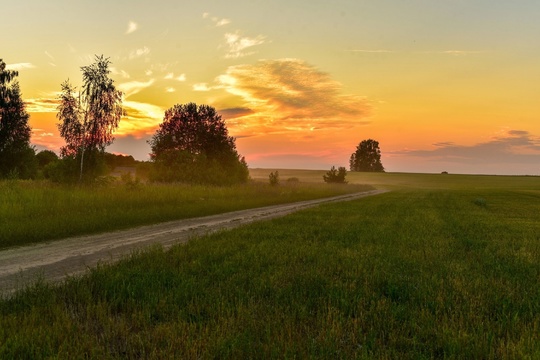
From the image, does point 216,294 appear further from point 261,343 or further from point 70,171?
point 70,171

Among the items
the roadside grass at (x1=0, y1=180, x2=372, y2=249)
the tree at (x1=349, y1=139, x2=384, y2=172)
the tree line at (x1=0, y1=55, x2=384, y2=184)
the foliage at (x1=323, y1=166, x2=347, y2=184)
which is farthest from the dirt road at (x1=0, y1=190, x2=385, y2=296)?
the tree at (x1=349, y1=139, x2=384, y2=172)

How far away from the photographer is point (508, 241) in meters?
12.5

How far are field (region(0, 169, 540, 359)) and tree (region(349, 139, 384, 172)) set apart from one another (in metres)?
152

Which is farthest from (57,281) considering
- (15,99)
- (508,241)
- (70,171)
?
(15,99)

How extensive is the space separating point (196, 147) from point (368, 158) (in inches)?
4805

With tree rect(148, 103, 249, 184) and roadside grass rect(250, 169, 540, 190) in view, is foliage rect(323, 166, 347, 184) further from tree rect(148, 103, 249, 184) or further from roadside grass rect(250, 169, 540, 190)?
tree rect(148, 103, 249, 184)

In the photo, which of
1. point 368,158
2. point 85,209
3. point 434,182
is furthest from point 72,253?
point 368,158

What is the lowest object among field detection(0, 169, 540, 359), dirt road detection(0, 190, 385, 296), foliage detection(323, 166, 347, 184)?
dirt road detection(0, 190, 385, 296)

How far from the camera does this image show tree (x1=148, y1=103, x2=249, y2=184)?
4534 cm

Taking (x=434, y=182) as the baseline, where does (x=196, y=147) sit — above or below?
above

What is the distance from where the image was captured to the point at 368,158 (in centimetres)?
15825

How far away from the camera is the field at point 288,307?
4.43 metres

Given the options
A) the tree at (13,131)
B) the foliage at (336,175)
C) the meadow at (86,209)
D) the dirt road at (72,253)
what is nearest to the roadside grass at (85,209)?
the meadow at (86,209)

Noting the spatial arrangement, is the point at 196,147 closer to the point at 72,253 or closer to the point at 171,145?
the point at 171,145
